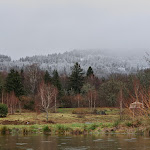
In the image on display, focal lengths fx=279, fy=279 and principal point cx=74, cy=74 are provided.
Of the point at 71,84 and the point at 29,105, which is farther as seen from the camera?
the point at 71,84

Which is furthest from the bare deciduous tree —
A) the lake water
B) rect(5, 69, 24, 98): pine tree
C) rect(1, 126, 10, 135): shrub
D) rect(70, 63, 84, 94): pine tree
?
rect(70, 63, 84, 94): pine tree

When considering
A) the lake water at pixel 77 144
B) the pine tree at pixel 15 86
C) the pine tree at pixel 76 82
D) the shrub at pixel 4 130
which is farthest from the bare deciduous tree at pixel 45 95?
the pine tree at pixel 76 82

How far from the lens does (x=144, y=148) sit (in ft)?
56.6

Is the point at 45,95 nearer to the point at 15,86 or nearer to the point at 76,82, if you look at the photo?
the point at 15,86

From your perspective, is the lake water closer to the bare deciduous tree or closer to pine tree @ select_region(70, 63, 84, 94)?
the bare deciduous tree

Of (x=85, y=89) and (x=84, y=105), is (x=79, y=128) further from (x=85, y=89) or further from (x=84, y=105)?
(x=85, y=89)

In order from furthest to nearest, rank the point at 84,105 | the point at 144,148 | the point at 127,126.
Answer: the point at 84,105, the point at 127,126, the point at 144,148

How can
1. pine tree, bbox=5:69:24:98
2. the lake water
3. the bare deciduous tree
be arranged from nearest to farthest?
the lake water < the bare deciduous tree < pine tree, bbox=5:69:24:98

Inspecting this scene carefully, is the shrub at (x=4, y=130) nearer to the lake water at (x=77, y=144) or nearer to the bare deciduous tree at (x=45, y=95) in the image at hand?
the lake water at (x=77, y=144)

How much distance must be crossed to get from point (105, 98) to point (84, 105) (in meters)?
6.00

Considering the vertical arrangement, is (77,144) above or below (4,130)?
above

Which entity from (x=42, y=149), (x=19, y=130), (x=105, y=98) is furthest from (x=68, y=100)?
(x=42, y=149)

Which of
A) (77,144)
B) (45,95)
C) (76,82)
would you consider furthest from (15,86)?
(77,144)

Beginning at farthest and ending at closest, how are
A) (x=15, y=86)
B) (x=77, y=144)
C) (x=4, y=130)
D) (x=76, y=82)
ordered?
(x=76, y=82)
(x=15, y=86)
(x=4, y=130)
(x=77, y=144)
